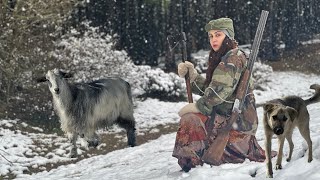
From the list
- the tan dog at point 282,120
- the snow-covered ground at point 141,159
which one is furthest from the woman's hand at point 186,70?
the tan dog at point 282,120

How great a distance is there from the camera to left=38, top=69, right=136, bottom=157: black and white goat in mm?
11188

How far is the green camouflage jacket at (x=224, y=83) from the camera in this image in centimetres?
561

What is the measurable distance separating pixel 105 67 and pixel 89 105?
7.04 metres

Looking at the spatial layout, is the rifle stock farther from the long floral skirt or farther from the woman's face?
the woman's face

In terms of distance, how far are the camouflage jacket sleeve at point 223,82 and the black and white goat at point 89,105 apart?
20.2 feet

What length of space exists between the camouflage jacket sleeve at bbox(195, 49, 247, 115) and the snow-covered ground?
81 centimetres

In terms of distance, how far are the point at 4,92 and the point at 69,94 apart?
5970mm

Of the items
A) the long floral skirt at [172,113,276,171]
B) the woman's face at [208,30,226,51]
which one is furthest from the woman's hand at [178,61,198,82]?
the long floral skirt at [172,113,276,171]

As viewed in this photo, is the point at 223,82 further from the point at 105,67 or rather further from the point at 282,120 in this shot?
the point at 105,67

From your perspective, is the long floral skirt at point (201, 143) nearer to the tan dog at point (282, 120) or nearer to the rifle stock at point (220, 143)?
the rifle stock at point (220, 143)

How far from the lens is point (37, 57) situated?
656 inches

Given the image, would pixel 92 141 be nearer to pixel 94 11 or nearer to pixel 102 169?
pixel 102 169

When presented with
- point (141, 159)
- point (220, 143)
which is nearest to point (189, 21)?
point (141, 159)

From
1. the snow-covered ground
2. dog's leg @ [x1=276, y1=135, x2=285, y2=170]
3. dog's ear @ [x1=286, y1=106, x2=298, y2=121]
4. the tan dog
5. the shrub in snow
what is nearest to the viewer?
the tan dog
